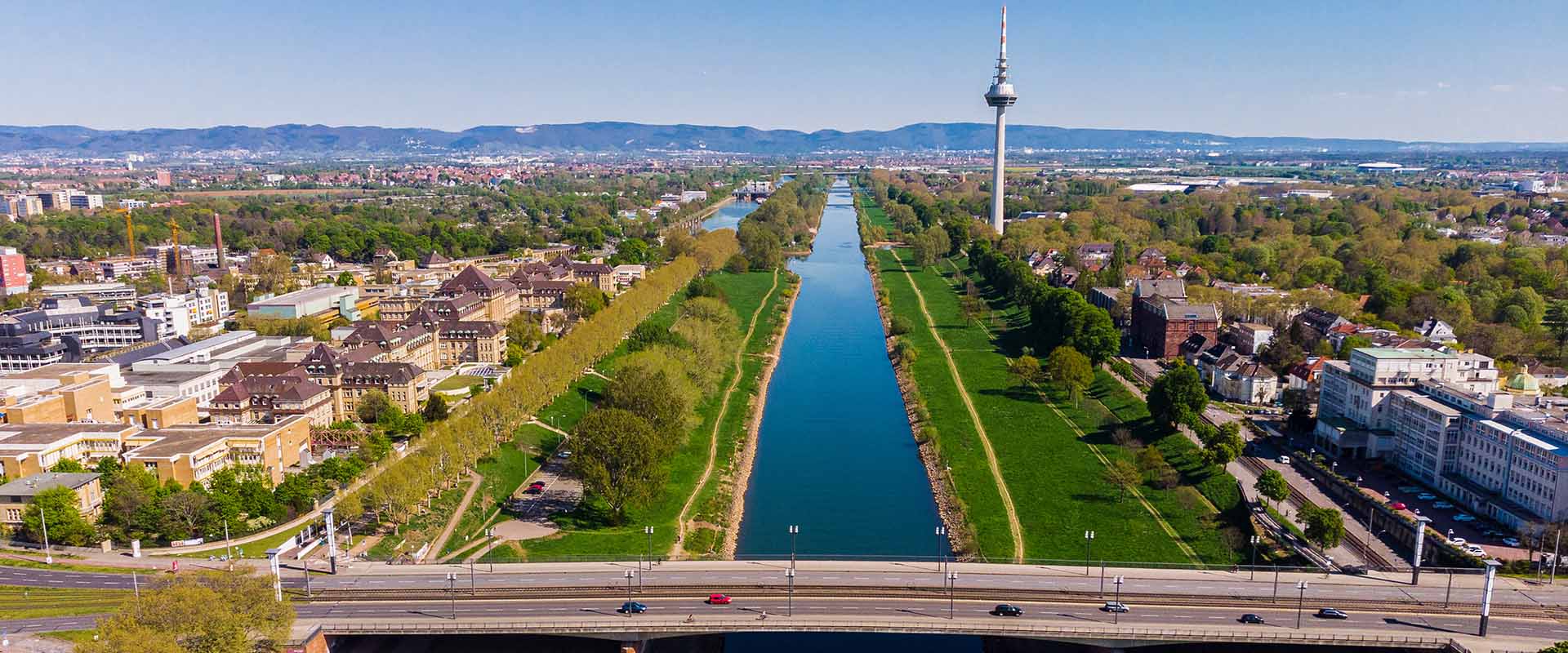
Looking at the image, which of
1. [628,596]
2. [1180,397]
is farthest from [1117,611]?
[1180,397]

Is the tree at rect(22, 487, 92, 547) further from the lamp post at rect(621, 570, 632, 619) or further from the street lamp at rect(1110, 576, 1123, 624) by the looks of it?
the street lamp at rect(1110, 576, 1123, 624)

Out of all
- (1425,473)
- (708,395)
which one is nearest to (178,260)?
(708,395)

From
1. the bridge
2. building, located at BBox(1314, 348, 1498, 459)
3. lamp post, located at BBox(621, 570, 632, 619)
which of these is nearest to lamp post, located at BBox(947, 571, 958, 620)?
the bridge

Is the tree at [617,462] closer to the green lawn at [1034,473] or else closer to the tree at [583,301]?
the green lawn at [1034,473]

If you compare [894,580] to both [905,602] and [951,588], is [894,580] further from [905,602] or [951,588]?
[951,588]

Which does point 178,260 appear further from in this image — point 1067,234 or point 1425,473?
point 1425,473
